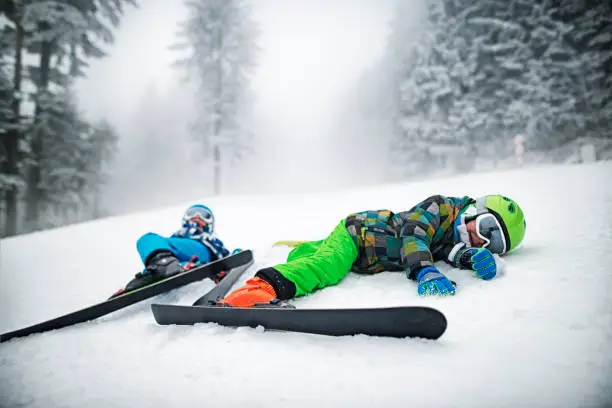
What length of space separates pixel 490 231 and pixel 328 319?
5.18ft

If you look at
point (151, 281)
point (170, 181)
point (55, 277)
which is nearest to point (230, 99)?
point (55, 277)

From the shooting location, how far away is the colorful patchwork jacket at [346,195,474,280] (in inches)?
88.7

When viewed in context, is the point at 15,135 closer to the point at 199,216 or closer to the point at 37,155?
the point at 37,155

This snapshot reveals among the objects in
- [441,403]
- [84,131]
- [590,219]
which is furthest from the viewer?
[84,131]

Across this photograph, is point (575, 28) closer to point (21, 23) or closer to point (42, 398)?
point (42, 398)

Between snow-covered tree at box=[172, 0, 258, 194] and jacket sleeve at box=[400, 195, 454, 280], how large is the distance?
47.2 feet

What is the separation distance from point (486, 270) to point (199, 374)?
1.79 m

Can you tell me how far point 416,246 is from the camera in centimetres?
208

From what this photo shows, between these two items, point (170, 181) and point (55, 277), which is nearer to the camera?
point (55, 277)

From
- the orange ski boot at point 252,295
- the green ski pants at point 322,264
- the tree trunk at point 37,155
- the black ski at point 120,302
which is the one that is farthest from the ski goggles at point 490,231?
the tree trunk at point 37,155

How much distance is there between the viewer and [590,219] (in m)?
3.04

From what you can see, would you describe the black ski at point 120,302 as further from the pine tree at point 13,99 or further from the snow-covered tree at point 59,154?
the snow-covered tree at point 59,154

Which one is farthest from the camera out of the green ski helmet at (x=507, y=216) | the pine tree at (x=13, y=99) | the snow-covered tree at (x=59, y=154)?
the snow-covered tree at (x=59, y=154)

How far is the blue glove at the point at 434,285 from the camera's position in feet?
6.01
